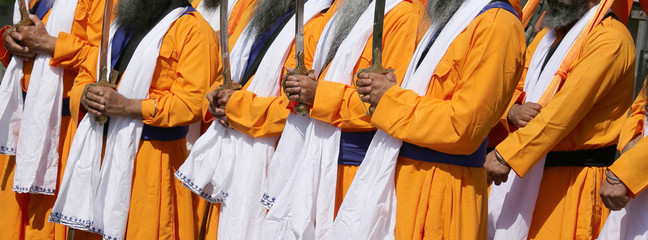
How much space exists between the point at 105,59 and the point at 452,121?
2.15 meters

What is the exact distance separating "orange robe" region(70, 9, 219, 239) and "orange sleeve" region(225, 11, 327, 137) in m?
0.44

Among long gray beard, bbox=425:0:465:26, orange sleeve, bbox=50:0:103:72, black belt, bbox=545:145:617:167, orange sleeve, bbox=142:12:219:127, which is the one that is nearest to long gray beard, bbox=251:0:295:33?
orange sleeve, bbox=142:12:219:127

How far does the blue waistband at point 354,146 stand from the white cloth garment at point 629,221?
41.9 inches

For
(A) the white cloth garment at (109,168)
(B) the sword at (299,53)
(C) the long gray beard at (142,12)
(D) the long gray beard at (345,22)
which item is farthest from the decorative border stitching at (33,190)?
(D) the long gray beard at (345,22)

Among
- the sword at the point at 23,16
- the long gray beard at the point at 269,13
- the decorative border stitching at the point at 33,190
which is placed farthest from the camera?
the sword at the point at 23,16

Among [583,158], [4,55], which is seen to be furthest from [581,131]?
[4,55]

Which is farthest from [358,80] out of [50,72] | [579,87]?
[50,72]

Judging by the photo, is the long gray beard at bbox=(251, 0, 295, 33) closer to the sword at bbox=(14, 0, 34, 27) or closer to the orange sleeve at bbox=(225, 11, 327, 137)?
the orange sleeve at bbox=(225, 11, 327, 137)

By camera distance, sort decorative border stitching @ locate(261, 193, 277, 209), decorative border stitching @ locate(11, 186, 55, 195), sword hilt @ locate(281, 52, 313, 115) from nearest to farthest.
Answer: sword hilt @ locate(281, 52, 313, 115) → decorative border stitching @ locate(261, 193, 277, 209) → decorative border stitching @ locate(11, 186, 55, 195)

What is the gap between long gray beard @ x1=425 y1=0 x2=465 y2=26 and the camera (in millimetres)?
3736

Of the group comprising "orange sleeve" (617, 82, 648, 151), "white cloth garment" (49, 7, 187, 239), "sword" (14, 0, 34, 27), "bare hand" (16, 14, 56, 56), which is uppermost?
"sword" (14, 0, 34, 27)

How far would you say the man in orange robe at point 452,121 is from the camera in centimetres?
345

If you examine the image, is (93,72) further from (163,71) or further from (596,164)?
(596,164)

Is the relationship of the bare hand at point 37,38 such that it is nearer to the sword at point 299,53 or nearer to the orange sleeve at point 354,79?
the sword at point 299,53
